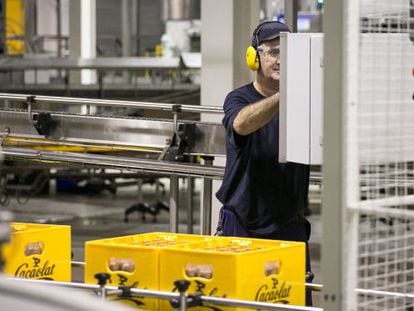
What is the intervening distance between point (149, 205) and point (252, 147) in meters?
8.20

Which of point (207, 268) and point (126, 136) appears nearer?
point (207, 268)

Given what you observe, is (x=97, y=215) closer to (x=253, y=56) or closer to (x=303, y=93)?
(x=253, y=56)

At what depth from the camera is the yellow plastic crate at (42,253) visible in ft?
10.9

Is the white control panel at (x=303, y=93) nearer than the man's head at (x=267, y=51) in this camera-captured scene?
Yes

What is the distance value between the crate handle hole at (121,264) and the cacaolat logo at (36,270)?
0.40 m

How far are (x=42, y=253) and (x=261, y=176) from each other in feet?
3.33

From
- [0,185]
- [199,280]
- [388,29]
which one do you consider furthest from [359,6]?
[0,185]

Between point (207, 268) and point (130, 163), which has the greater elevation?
point (130, 163)

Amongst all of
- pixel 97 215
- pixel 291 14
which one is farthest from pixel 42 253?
pixel 97 215

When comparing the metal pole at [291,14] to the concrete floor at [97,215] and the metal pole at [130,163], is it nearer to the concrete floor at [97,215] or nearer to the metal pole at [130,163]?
the metal pole at [130,163]

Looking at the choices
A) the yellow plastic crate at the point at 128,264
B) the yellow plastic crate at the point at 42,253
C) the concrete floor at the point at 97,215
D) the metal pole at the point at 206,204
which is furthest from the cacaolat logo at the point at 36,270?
the concrete floor at the point at 97,215

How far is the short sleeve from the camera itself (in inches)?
155

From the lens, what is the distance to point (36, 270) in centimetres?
337

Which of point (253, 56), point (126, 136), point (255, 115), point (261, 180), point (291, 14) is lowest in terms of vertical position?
point (261, 180)
